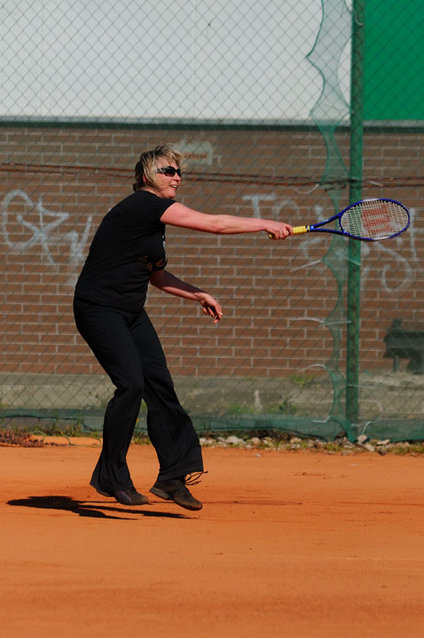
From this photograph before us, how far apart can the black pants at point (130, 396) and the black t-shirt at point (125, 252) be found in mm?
75

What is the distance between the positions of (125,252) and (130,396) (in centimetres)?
74

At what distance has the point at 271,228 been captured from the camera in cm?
543

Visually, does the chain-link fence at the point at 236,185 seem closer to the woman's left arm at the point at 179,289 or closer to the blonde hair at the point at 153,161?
the woman's left arm at the point at 179,289

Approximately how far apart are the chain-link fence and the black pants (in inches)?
115

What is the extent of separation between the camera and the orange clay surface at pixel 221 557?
3844 mm

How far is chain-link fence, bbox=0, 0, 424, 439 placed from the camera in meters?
8.71

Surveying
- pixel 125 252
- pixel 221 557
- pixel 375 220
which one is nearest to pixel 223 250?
pixel 375 220

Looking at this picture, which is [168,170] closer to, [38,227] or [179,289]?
[179,289]

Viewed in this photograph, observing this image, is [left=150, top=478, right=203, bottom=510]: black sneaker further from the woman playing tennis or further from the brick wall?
the brick wall

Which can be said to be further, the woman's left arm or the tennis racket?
the tennis racket

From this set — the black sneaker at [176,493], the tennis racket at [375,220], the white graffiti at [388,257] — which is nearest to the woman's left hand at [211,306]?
the black sneaker at [176,493]

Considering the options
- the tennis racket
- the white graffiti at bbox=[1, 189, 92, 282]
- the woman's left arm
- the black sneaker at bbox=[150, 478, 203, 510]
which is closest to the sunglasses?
the woman's left arm

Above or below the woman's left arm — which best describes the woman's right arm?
above

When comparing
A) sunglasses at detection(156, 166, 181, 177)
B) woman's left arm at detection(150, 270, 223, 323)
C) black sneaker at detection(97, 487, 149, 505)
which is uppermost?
sunglasses at detection(156, 166, 181, 177)
